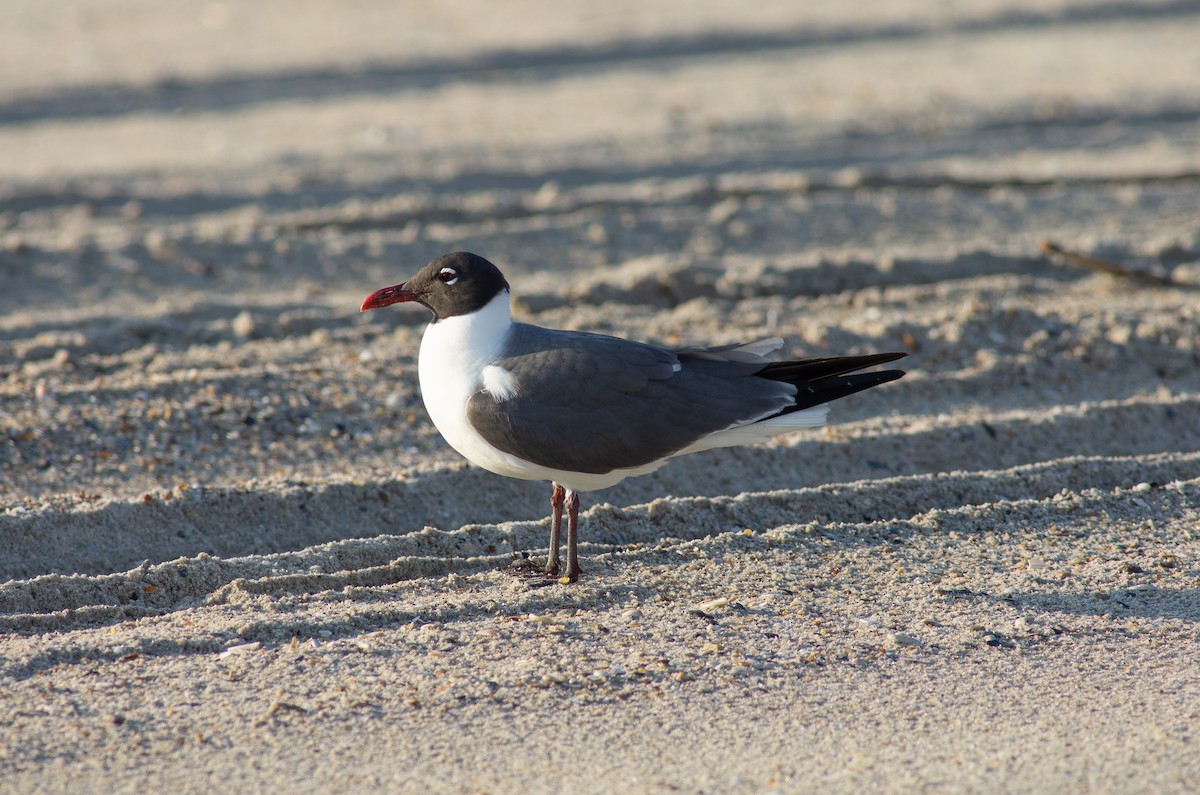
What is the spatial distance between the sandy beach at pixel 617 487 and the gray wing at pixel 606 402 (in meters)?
0.54

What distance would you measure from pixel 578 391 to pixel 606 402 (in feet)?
0.36

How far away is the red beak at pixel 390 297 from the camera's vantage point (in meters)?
4.97

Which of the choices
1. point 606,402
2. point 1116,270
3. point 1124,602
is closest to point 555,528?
point 606,402

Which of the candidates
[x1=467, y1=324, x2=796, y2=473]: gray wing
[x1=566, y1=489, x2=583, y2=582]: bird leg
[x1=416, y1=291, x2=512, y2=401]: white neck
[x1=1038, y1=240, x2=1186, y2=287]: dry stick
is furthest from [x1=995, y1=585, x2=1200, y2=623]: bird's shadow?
[x1=1038, y1=240, x2=1186, y2=287]: dry stick

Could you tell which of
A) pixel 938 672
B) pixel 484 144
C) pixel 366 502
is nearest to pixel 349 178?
pixel 484 144

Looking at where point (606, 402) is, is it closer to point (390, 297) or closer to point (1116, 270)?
point (390, 297)

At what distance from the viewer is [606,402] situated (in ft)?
15.3

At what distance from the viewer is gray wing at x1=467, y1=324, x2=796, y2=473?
4559 mm

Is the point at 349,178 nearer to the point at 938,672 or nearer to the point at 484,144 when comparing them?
the point at 484,144

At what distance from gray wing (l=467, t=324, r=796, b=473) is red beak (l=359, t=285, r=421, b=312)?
44 cm

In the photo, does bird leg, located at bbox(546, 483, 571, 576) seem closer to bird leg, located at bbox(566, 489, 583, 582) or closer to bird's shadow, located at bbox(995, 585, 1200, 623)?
bird leg, located at bbox(566, 489, 583, 582)

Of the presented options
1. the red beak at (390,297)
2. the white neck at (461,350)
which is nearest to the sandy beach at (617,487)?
the white neck at (461,350)

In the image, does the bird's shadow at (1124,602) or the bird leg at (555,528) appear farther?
the bird leg at (555,528)

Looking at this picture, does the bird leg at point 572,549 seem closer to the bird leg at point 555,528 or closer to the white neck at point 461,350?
the bird leg at point 555,528
